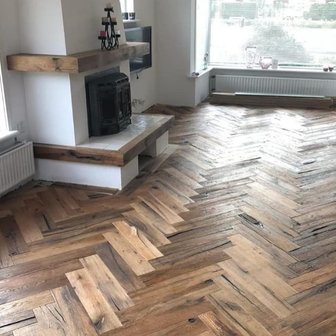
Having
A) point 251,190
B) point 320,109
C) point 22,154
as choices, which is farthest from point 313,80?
point 22,154

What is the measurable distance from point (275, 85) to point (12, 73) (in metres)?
4.41

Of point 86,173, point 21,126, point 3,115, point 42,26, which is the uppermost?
point 42,26

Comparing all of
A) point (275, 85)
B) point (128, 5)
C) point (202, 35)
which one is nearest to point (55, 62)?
point (128, 5)

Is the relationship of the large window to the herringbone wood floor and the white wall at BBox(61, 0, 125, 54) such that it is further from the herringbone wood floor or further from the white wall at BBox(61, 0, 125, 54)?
the white wall at BBox(61, 0, 125, 54)

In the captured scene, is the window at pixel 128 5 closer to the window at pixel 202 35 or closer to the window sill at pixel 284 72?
the window at pixel 202 35

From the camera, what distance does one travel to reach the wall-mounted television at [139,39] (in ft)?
17.0

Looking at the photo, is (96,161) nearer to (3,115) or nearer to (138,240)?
(3,115)

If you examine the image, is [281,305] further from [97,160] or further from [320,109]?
[320,109]

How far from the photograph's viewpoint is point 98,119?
12.6 feet

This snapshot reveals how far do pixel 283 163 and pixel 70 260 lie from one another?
2.38m

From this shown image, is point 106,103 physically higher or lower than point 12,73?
lower

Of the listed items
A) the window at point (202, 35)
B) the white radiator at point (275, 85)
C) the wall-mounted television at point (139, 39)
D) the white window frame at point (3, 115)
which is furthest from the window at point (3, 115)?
the white radiator at point (275, 85)

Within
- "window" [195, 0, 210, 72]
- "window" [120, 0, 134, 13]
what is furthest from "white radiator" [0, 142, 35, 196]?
"window" [195, 0, 210, 72]

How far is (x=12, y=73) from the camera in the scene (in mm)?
3502
